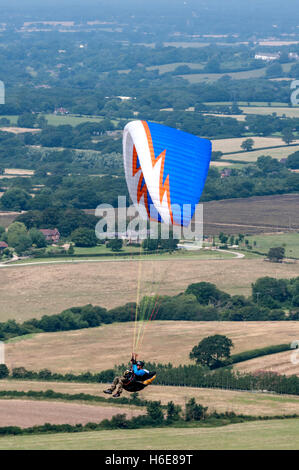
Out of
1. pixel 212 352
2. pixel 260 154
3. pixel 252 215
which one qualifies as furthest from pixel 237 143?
pixel 212 352

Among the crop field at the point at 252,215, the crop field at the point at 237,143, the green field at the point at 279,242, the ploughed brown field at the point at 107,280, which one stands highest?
the crop field at the point at 237,143

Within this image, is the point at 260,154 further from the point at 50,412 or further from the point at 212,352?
the point at 50,412

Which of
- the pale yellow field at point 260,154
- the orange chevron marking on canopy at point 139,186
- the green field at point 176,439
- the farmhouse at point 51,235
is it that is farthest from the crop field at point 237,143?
the orange chevron marking on canopy at point 139,186

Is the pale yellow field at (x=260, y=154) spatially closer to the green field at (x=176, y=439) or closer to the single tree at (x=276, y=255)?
the single tree at (x=276, y=255)

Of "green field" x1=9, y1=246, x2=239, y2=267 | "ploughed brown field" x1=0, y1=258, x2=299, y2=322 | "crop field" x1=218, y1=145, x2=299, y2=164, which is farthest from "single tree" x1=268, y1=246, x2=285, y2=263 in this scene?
"crop field" x1=218, y1=145, x2=299, y2=164

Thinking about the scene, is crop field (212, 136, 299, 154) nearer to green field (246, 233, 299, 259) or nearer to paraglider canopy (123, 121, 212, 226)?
green field (246, 233, 299, 259)

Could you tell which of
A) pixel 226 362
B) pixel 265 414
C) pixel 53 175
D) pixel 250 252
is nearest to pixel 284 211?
pixel 250 252
